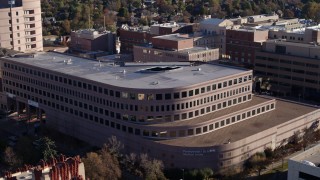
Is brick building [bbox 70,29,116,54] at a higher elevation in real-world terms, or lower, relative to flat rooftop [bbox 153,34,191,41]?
lower

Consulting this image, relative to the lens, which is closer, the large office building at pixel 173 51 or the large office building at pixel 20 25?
the large office building at pixel 173 51

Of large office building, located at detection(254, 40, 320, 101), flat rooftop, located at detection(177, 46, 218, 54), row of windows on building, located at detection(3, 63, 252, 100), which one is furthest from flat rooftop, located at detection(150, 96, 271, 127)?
flat rooftop, located at detection(177, 46, 218, 54)

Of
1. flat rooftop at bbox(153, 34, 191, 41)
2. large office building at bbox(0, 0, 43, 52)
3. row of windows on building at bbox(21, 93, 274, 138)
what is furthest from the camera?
large office building at bbox(0, 0, 43, 52)

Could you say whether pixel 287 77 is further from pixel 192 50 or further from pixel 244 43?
pixel 192 50

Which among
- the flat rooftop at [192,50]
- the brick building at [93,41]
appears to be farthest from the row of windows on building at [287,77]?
the brick building at [93,41]

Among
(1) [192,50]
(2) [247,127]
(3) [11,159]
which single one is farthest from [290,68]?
(3) [11,159]

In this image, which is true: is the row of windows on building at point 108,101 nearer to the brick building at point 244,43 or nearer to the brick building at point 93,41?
the brick building at point 244,43

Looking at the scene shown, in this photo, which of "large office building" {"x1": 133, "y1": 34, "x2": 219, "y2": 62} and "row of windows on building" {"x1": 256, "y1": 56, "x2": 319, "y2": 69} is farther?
"large office building" {"x1": 133, "y1": 34, "x2": 219, "y2": 62}

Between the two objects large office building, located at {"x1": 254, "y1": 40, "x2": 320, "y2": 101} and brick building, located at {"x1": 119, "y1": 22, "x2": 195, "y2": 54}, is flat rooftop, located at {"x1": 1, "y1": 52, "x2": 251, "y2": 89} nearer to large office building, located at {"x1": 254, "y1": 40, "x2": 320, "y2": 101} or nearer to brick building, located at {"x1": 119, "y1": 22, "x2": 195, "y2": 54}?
large office building, located at {"x1": 254, "y1": 40, "x2": 320, "y2": 101}
